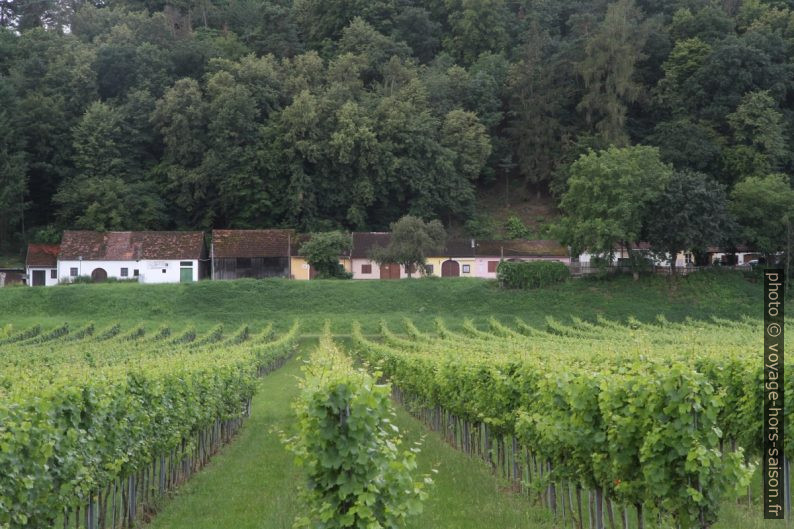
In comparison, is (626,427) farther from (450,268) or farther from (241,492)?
(450,268)

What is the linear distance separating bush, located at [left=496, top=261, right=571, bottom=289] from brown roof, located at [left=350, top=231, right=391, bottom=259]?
13699 millimetres

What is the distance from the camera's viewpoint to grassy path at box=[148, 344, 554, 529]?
43.0 feet

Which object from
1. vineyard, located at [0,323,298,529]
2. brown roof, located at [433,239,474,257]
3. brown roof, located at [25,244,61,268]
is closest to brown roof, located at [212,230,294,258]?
brown roof, located at [433,239,474,257]

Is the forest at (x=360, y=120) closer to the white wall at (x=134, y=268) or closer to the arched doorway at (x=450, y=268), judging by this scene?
the white wall at (x=134, y=268)

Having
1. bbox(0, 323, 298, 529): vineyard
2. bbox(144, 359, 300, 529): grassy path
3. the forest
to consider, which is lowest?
bbox(144, 359, 300, 529): grassy path

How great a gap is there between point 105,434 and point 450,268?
192 ft

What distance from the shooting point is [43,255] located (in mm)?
69625

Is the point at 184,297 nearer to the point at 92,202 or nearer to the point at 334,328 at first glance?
the point at 334,328

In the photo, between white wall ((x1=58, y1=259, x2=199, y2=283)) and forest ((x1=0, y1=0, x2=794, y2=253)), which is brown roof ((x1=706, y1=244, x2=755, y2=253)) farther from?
white wall ((x1=58, y1=259, x2=199, y2=283))

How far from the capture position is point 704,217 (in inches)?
2160

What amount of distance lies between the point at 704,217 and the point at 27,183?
54.7 meters

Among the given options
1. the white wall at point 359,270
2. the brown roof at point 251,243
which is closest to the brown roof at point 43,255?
the brown roof at point 251,243

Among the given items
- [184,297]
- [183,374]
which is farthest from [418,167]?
[183,374]

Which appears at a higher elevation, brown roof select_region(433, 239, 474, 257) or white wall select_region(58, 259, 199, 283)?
brown roof select_region(433, 239, 474, 257)
